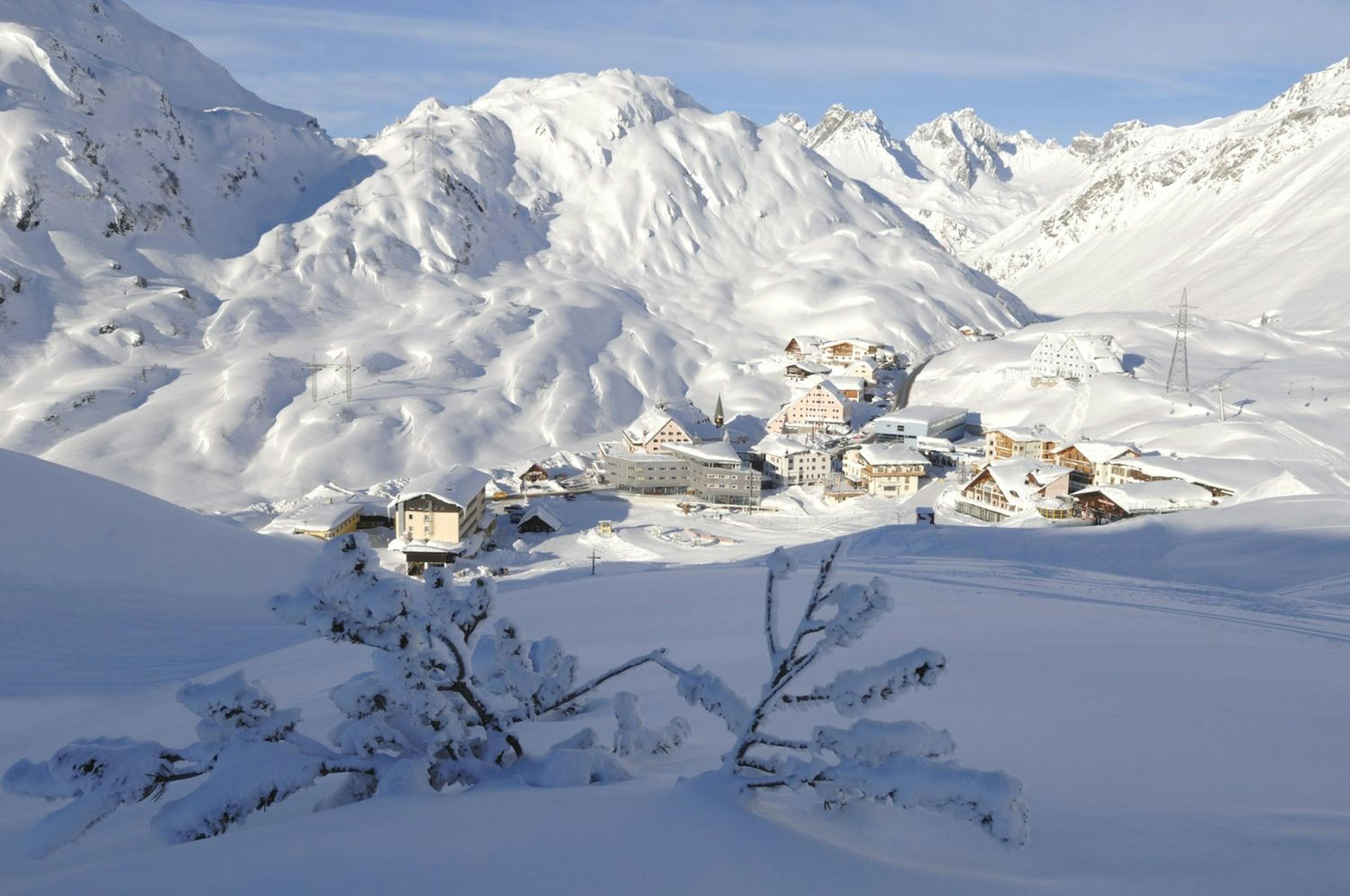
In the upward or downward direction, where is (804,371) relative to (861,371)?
downward

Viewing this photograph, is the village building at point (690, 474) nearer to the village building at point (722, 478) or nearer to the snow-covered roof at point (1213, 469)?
the village building at point (722, 478)

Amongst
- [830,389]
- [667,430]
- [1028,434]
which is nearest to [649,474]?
[667,430]

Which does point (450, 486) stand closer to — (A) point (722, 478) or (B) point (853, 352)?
(A) point (722, 478)

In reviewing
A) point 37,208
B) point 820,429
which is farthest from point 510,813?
point 37,208

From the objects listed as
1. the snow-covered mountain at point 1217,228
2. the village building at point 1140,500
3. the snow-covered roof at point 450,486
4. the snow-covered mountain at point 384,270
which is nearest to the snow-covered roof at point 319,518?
the snow-covered roof at point 450,486

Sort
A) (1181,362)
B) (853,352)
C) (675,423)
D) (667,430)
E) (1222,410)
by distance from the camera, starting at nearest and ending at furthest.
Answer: (1222,410)
(667,430)
(675,423)
(1181,362)
(853,352)

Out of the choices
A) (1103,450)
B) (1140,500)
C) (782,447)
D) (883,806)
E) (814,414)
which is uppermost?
(814,414)

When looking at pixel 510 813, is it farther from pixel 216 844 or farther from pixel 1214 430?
pixel 1214 430
